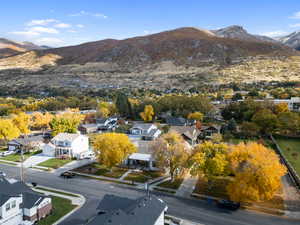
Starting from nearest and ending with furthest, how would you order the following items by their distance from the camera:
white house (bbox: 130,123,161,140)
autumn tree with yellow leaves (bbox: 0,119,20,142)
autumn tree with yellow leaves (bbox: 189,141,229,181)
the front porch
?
1. autumn tree with yellow leaves (bbox: 189,141,229,181)
2. the front porch
3. autumn tree with yellow leaves (bbox: 0,119,20,142)
4. white house (bbox: 130,123,161,140)

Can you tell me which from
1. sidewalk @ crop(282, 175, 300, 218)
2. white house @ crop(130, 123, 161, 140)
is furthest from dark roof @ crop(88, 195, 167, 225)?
white house @ crop(130, 123, 161, 140)

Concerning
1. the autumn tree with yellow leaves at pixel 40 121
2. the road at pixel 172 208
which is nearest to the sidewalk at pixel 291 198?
the road at pixel 172 208

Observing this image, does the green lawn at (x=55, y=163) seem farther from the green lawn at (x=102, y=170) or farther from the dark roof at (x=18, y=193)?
the dark roof at (x=18, y=193)

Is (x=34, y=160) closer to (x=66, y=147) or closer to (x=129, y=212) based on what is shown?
(x=66, y=147)

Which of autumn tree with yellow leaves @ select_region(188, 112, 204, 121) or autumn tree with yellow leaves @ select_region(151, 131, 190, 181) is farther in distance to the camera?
autumn tree with yellow leaves @ select_region(188, 112, 204, 121)

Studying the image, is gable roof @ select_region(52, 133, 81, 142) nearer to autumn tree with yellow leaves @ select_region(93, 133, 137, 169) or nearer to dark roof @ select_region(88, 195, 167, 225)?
autumn tree with yellow leaves @ select_region(93, 133, 137, 169)

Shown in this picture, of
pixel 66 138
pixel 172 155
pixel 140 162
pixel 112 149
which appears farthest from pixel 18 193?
pixel 66 138

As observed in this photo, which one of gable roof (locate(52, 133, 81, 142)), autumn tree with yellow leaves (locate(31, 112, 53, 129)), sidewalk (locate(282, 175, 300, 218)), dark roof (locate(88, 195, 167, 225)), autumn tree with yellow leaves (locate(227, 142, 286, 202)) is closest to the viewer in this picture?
dark roof (locate(88, 195, 167, 225))
